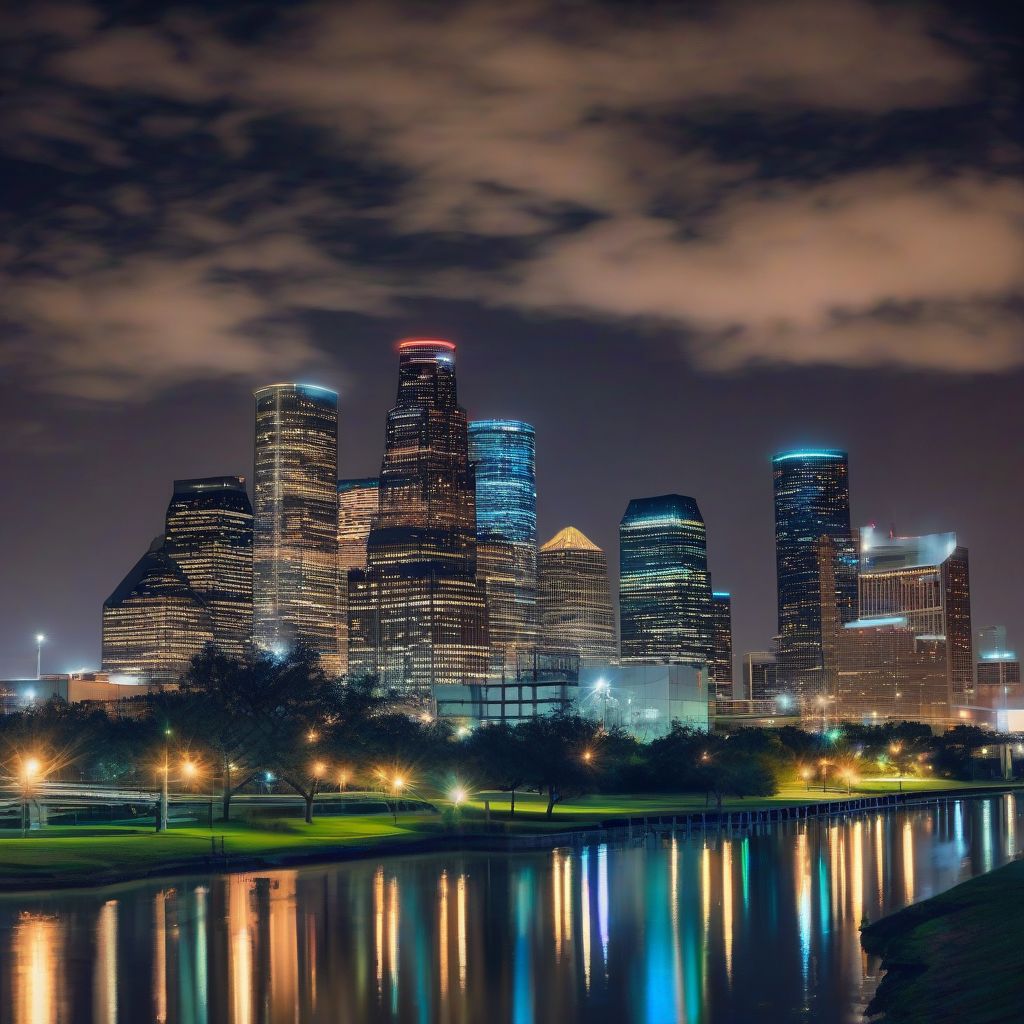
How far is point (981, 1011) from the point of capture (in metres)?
39.4

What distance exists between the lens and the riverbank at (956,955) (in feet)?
134

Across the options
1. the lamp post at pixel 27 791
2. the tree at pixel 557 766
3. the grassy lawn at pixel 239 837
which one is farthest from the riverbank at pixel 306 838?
the tree at pixel 557 766

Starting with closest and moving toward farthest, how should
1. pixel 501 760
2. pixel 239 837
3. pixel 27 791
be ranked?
pixel 239 837
pixel 27 791
pixel 501 760

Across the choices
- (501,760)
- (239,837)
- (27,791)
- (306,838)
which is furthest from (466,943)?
(501,760)

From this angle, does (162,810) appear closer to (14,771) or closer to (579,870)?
(579,870)

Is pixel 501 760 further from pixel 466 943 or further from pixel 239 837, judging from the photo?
pixel 466 943

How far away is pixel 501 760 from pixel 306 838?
127ft

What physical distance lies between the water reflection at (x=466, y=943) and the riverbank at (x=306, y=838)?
3212 millimetres

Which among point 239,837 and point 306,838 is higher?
point 239,837

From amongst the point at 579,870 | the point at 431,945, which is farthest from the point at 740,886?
the point at 431,945

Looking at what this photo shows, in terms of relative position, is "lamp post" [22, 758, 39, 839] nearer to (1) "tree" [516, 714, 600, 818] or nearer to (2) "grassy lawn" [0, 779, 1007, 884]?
(2) "grassy lawn" [0, 779, 1007, 884]

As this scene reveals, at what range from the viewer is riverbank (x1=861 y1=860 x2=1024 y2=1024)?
40.9 m

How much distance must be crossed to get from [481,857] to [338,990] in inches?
1828

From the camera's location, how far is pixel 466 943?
59.5 m
